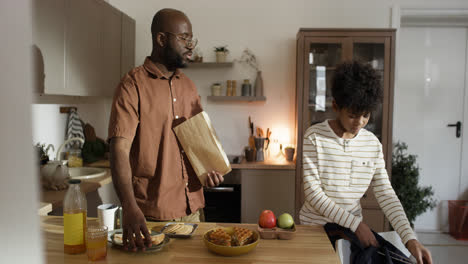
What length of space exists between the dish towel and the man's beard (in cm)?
177

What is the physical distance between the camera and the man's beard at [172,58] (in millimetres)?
1600

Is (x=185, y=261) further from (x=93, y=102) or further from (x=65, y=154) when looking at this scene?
(x=93, y=102)

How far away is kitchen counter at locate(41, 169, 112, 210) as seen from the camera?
2029 millimetres

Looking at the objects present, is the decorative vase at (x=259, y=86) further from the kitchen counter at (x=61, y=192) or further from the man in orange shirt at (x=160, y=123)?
the man in orange shirt at (x=160, y=123)

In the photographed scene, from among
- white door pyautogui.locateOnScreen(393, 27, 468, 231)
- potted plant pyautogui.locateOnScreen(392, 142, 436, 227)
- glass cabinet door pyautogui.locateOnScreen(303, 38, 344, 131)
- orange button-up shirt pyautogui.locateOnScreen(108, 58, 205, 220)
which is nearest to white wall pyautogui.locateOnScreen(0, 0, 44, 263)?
orange button-up shirt pyautogui.locateOnScreen(108, 58, 205, 220)

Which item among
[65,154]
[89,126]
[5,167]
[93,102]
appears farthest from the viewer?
[93,102]

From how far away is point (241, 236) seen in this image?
1.28m

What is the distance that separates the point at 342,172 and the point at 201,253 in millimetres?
702

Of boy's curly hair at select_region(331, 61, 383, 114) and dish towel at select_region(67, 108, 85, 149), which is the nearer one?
boy's curly hair at select_region(331, 61, 383, 114)

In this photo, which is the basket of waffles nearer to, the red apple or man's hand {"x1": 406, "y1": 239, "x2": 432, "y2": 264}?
the red apple

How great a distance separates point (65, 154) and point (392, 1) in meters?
3.12

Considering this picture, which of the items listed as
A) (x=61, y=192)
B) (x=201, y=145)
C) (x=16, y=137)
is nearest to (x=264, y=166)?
(x=61, y=192)

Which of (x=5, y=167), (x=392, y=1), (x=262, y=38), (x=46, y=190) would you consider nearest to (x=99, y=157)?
(x=46, y=190)

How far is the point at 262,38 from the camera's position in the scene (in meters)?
3.68
